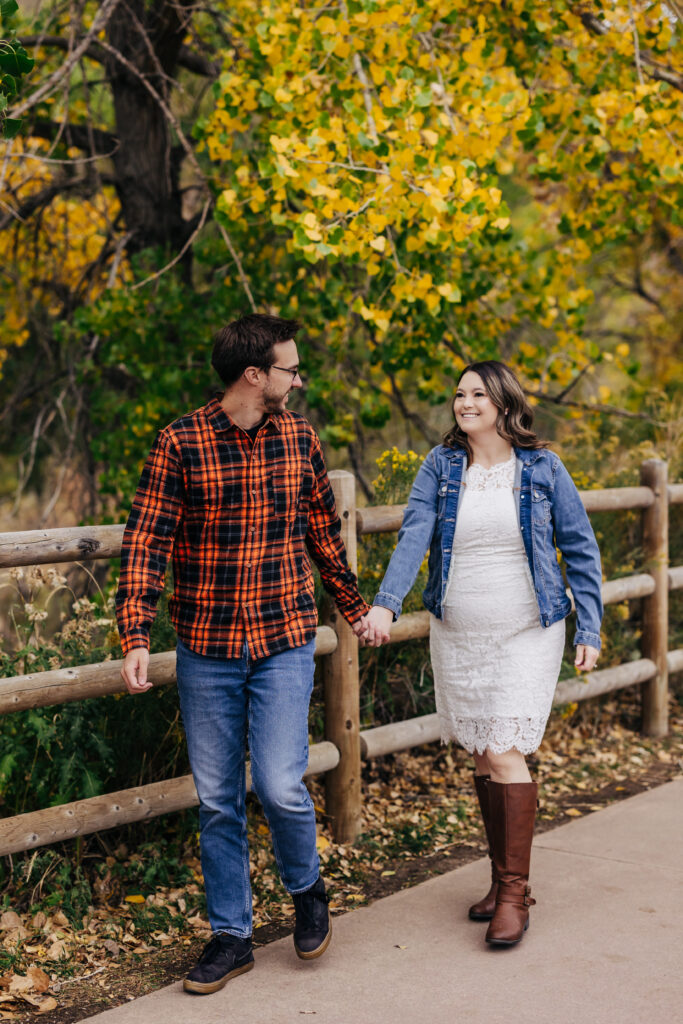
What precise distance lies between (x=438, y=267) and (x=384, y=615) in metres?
2.57

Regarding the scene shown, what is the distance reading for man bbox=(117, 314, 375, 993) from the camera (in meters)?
3.11

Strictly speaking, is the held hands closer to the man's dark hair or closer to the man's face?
the man's face

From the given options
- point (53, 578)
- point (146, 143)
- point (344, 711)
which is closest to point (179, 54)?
point (146, 143)

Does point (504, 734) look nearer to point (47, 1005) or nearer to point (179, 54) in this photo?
point (47, 1005)

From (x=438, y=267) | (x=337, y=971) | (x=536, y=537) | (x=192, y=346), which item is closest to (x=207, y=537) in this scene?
(x=536, y=537)

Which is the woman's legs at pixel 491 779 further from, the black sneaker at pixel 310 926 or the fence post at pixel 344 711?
the fence post at pixel 344 711

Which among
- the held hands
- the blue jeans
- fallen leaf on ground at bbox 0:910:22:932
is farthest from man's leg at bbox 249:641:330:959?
fallen leaf on ground at bbox 0:910:22:932

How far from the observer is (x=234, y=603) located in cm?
314

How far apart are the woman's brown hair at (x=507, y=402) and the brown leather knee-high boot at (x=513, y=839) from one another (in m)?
1.06

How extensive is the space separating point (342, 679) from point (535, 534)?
1246 millimetres

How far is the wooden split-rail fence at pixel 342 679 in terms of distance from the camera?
136 inches

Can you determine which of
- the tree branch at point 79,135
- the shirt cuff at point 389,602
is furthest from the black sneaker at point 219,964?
the tree branch at point 79,135

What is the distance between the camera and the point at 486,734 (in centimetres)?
350

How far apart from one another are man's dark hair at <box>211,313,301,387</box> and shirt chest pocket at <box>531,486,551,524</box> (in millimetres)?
887
